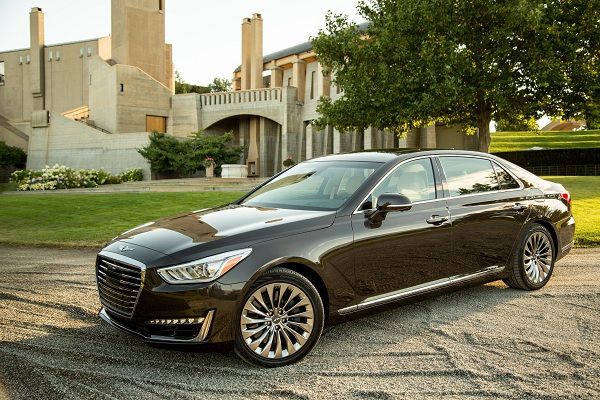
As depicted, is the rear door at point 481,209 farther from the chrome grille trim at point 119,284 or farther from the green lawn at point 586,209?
the green lawn at point 586,209

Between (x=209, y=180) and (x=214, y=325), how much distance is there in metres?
28.1

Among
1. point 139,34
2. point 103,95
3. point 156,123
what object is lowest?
point 156,123

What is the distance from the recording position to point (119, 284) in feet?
14.5

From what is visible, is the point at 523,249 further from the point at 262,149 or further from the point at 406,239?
the point at 262,149

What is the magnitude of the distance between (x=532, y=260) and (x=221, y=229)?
3941 millimetres

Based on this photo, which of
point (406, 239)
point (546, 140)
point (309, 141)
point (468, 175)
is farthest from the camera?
point (546, 140)

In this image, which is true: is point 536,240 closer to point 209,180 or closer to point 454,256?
point 454,256

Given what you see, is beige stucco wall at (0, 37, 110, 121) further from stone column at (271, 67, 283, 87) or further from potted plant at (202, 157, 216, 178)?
potted plant at (202, 157, 216, 178)

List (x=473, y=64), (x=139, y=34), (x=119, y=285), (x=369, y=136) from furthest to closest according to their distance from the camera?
(x=139, y=34) → (x=369, y=136) → (x=473, y=64) → (x=119, y=285)

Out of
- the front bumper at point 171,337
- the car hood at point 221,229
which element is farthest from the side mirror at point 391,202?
the front bumper at point 171,337

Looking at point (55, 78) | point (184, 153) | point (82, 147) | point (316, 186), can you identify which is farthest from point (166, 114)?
point (316, 186)

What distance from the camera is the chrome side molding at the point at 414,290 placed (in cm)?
477

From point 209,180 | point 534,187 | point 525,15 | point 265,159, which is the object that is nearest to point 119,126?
point 265,159

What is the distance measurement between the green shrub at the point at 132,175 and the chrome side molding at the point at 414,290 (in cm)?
3269
